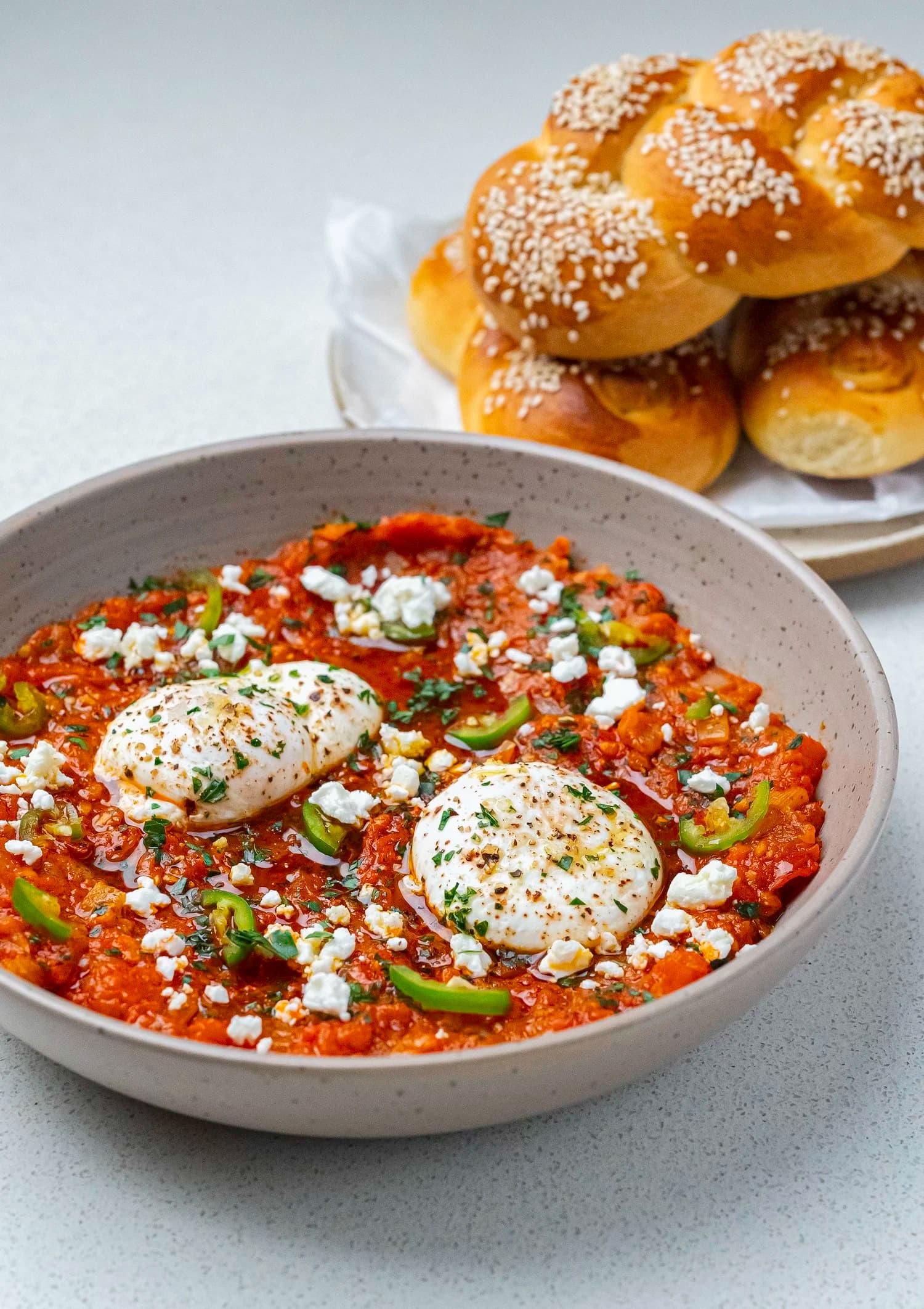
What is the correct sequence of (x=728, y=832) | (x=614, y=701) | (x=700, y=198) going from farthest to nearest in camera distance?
1. (x=700, y=198)
2. (x=614, y=701)
3. (x=728, y=832)

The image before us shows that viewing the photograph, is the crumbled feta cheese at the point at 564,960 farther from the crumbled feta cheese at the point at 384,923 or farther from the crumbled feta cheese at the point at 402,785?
the crumbled feta cheese at the point at 402,785

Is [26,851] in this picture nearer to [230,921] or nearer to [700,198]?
[230,921]

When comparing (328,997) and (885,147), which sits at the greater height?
(885,147)

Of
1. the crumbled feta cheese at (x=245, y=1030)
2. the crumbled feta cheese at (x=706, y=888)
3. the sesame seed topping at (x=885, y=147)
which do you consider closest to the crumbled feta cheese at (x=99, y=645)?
the crumbled feta cheese at (x=245, y=1030)

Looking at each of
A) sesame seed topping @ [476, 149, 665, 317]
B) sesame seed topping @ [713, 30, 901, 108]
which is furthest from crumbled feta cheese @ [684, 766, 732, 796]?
sesame seed topping @ [713, 30, 901, 108]

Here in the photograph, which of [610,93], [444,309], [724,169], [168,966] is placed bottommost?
[168,966]

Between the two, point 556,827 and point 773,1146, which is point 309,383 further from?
point 773,1146

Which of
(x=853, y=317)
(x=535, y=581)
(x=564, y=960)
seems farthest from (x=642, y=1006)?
(x=853, y=317)

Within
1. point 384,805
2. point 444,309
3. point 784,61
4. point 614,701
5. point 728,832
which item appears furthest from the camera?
point 444,309
